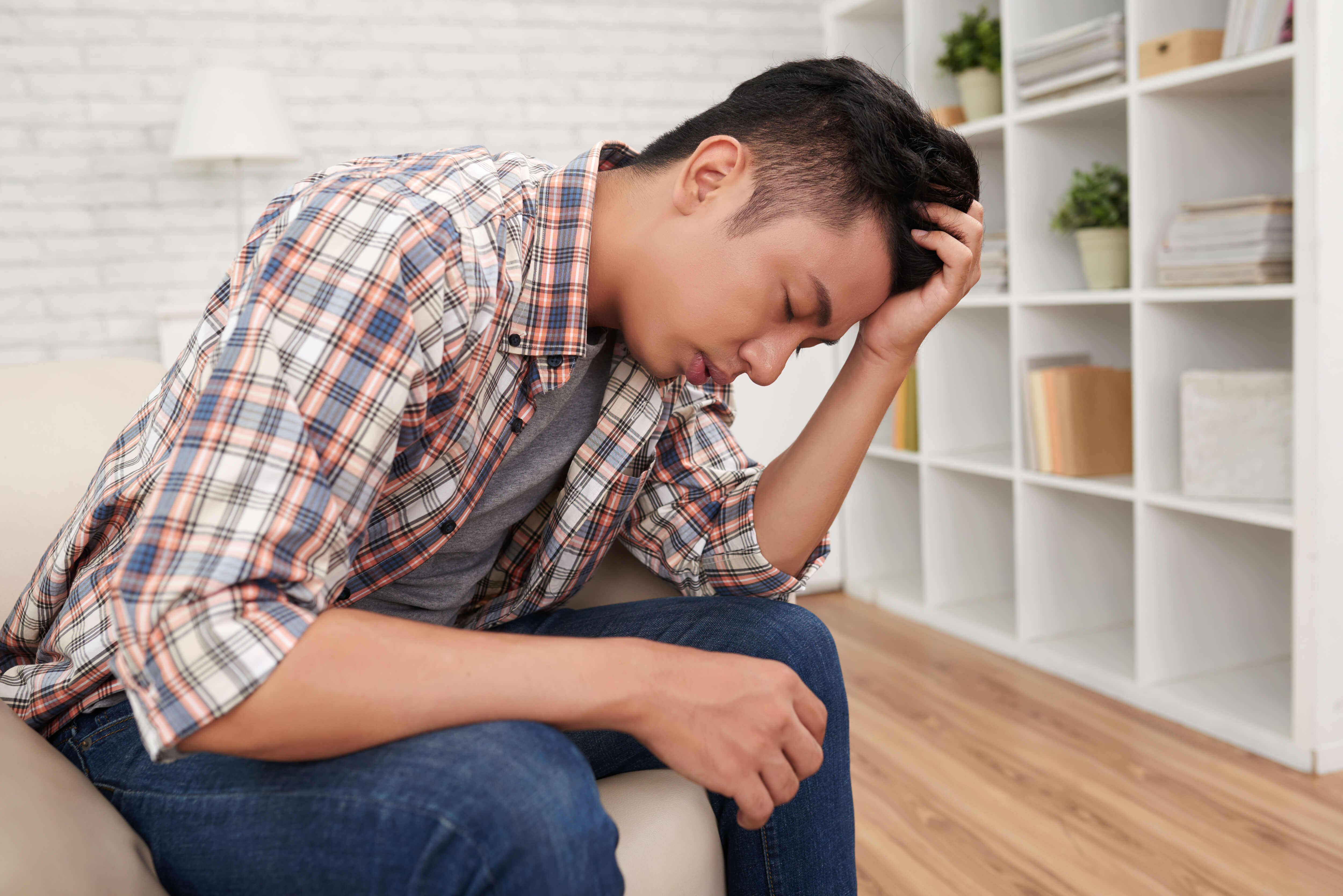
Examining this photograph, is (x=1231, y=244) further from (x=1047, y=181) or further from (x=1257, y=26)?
(x=1047, y=181)

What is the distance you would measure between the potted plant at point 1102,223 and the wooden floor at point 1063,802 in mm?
841

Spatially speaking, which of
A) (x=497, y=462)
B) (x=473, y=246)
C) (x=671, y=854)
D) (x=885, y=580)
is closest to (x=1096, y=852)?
(x=671, y=854)

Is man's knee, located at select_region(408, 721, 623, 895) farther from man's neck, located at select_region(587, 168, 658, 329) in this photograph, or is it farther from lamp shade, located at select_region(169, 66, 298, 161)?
lamp shade, located at select_region(169, 66, 298, 161)

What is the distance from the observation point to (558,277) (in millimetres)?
871

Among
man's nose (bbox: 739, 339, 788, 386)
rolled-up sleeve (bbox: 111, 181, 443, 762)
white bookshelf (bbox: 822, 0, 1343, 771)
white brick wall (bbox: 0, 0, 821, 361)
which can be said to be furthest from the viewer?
white brick wall (bbox: 0, 0, 821, 361)

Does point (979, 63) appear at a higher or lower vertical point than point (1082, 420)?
higher

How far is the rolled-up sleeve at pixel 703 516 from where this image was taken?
1.08 meters

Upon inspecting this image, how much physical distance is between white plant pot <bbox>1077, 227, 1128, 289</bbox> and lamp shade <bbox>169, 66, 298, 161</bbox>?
6.71 feet

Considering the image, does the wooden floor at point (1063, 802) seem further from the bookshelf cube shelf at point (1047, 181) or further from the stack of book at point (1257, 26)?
the stack of book at point (1257, 26)

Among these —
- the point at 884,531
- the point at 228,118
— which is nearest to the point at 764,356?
the point at 884,531

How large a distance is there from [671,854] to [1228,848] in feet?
3.39

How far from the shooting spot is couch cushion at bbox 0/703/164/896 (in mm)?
616

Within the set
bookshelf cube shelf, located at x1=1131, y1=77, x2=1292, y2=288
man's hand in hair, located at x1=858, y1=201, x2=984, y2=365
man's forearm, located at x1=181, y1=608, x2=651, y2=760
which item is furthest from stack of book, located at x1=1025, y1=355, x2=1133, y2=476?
man's forearm, located at x1=181, y1=608, x2=651, y2=760

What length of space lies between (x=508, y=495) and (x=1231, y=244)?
4.63 ft
